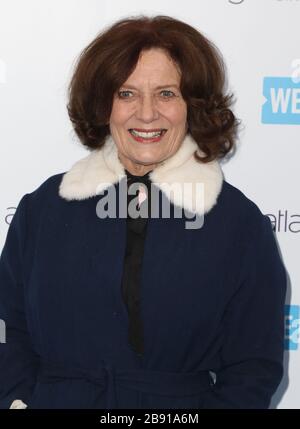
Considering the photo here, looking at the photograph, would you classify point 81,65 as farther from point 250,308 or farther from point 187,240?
point 250,308

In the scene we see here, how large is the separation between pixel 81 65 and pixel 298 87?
70 cm

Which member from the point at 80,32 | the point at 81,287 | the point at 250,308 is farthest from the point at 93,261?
the point at 80,32

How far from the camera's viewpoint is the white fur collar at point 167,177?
61.2 inches

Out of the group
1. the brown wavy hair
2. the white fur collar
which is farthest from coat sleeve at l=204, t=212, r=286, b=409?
the brown wavy hair

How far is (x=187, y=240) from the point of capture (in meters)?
1.54

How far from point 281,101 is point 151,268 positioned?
0.73 m

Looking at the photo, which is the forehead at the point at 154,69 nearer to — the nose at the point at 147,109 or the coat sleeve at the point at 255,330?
the nose at the point at 147,109

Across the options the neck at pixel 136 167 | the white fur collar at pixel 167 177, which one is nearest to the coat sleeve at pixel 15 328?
the white fur collar at pixel 167 177

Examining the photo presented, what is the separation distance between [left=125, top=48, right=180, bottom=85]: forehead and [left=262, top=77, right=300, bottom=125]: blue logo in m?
0.47

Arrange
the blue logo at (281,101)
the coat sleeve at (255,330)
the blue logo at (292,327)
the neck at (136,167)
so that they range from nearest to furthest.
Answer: the coat sleeve at (255,330) → the neck at (136,167) → the blue logo at (281,101) → the blue logo at (292,327)

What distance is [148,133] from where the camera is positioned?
1.54m

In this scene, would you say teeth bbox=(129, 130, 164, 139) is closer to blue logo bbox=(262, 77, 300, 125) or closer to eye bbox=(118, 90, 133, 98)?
eye bbox=(118, 90, 133, 98)

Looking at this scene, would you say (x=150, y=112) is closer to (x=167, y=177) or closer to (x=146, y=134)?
(x=146, y=134)

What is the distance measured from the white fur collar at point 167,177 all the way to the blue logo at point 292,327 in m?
0.63
